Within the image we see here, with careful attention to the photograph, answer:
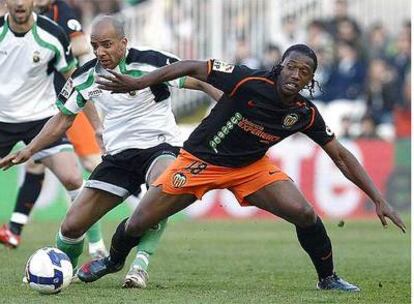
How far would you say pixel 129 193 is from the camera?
9.89 metres

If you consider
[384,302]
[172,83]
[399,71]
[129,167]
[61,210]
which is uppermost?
[172,83]

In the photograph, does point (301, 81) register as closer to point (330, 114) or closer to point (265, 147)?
point (265, 147)

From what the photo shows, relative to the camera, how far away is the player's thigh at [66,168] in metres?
11.9

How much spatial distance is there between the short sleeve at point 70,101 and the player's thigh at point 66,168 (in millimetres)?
2206

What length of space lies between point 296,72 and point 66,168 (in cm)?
373

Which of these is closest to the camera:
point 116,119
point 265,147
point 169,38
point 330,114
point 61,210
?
point 265,147

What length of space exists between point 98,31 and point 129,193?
54.4 inches

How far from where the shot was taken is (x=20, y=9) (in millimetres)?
11227

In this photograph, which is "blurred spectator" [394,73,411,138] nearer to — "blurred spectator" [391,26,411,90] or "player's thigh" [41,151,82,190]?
"blurred spectator" [391,26,411,90]

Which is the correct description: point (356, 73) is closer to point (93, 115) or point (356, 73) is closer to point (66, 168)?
point (66, 168)

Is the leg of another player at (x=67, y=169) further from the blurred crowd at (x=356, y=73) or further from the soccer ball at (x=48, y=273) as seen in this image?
the blurred crowd at (x=356, y=73)

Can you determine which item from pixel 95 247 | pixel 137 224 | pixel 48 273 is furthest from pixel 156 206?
pixel 95 247

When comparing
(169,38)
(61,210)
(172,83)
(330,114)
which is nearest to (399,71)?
(330,114)

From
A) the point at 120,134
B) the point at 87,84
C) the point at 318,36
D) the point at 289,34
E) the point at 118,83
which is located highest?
the point at 118,83
